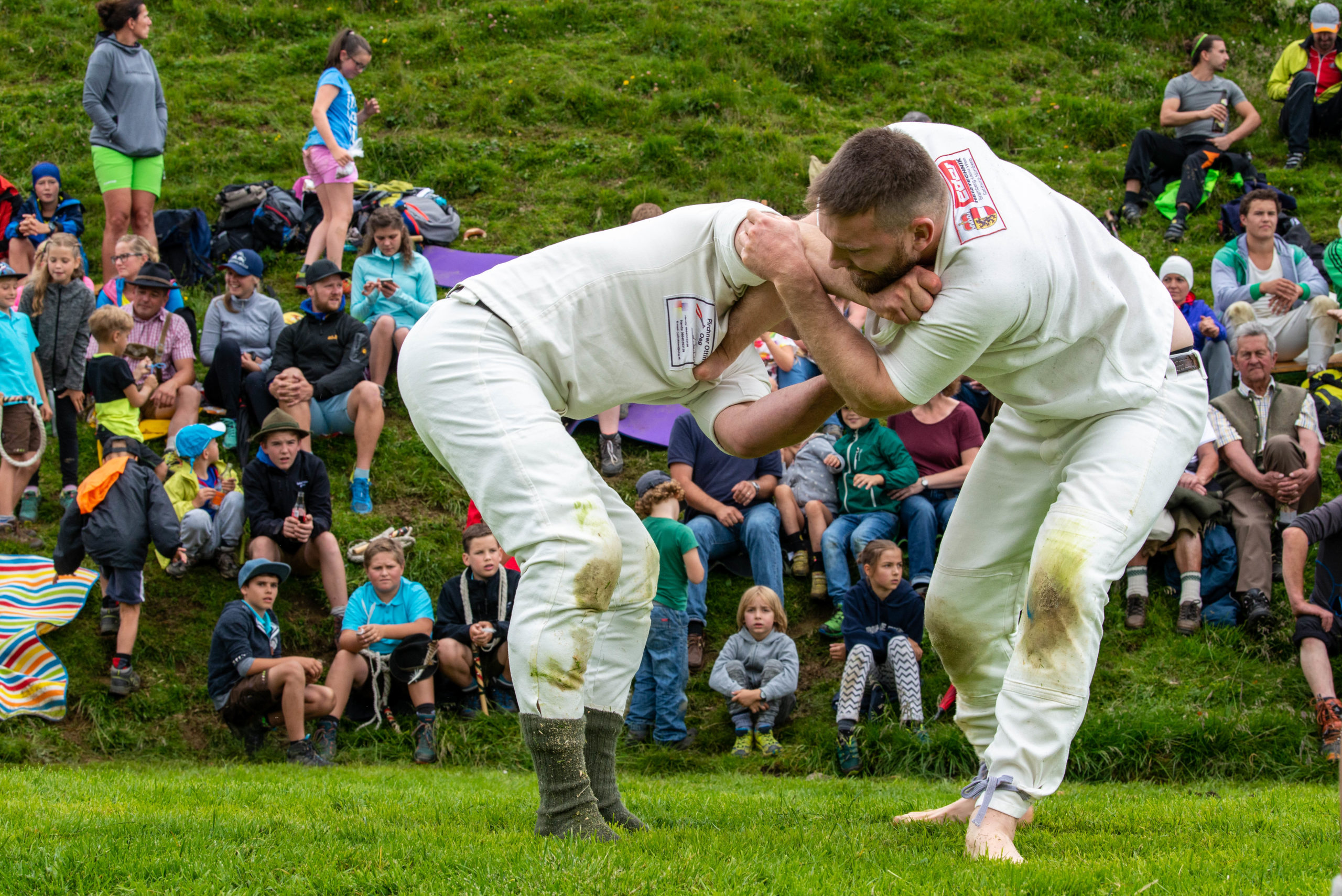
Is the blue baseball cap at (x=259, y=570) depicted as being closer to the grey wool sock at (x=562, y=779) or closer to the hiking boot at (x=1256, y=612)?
the grey wool sock at (x=562, y=779)

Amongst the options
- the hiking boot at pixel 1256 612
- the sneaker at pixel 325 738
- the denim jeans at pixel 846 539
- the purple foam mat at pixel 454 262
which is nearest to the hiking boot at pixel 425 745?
the sneaker at pixel 325 738

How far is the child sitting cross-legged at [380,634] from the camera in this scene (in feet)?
28.0

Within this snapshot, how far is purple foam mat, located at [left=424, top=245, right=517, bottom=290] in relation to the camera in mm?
13023

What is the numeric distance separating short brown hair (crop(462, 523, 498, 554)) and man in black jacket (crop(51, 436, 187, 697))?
83.9 inches

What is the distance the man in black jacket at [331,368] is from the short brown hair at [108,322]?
1.18m

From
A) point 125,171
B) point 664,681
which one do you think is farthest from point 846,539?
point 125,171

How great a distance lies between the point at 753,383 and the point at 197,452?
6741mm

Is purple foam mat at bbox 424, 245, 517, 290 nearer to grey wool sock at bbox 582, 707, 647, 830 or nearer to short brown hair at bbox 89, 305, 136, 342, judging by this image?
short brown hair at bbox 89, 305, 136, 342

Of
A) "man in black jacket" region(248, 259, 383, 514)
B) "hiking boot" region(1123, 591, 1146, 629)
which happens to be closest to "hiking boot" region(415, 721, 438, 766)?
"man in black jacket" region(248, 259, 383, 514)

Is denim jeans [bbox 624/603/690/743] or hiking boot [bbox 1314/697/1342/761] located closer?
hiking boot [bbox 1314/697/1342/761]

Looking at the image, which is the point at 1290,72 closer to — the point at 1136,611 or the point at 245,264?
the point at 1136,611

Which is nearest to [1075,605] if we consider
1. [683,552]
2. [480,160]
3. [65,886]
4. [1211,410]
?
[65,886]

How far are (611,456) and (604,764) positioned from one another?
657 cm

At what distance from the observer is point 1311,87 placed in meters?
15.1
